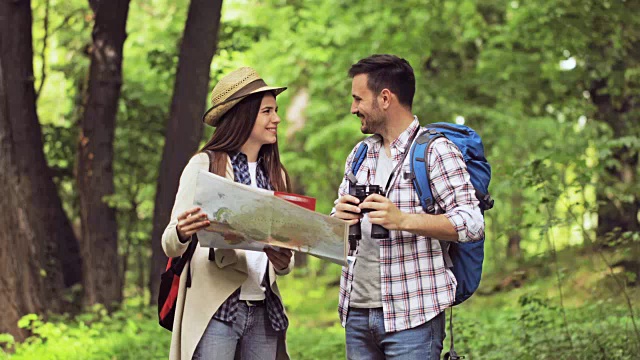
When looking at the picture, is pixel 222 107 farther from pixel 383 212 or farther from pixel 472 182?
pixel 472 182

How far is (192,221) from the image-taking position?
3.88m

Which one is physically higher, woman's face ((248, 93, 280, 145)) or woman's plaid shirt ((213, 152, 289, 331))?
woman's face ((248, 93, 280, 145))

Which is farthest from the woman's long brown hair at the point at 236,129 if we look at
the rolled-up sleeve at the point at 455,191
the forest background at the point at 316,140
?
the forest background at the point at 316,140

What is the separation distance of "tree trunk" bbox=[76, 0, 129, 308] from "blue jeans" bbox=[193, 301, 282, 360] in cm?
740

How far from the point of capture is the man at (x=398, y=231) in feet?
12.6

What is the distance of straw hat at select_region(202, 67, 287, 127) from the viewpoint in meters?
4.37

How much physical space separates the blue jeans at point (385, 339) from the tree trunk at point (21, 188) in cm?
653

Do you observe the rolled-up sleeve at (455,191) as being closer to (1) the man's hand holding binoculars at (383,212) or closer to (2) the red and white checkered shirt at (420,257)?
(2) the red and white checkered shirt at (420,257)

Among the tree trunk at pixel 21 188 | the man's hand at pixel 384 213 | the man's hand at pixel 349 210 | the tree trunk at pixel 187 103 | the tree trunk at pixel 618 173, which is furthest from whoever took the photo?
the tree trunk at pixel 618 173

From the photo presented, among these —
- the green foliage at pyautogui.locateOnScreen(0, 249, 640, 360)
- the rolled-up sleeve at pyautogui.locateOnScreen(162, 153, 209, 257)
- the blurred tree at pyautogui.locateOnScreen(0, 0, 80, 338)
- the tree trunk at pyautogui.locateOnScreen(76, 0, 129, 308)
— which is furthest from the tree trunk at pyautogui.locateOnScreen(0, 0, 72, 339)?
the rolled-up sleeve at pyautogui.locateOnScreen(162, 153, 209, 257)

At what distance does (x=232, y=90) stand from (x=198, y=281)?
3.09 feet

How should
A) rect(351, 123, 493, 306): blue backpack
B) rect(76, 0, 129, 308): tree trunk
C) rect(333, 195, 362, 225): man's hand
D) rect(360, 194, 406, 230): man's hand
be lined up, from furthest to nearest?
rect(76, 0, 129, 308): tree trunk, rect(351, 123, 493, 306): blue backpack, rect(333, 195, 362, 225): man's hand, rect(360, 194, 406, 230): man's hand

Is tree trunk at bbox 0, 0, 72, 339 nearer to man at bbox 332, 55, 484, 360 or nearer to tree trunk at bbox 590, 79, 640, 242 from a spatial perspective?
man at bbox 332, 55, 484, 360

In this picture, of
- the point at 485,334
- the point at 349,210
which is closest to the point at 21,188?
the point at 485,334
